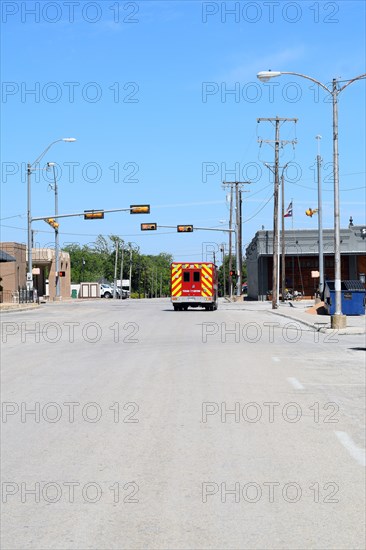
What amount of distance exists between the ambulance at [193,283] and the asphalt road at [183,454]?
30.8m

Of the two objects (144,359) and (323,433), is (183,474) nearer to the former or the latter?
(323,433)

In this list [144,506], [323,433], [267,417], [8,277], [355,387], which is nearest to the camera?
[144,506]

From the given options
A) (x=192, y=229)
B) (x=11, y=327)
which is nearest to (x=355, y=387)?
(x=11, y=327)

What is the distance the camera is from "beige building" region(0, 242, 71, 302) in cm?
7706

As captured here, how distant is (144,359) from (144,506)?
11.7m

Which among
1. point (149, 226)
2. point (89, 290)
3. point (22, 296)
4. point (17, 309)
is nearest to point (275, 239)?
point (149, 226)

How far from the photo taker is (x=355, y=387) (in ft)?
44.5

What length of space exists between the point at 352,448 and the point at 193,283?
40.5 metres

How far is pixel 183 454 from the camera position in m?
8.44

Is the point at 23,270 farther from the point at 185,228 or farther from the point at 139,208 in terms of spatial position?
the point at 139,208

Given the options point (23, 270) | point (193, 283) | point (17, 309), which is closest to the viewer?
point (193, 283)

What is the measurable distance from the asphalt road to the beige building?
50.3 metres

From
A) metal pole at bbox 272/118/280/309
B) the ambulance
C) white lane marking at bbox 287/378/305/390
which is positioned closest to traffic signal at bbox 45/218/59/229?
the ambulance

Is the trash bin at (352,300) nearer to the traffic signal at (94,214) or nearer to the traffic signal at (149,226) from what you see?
the traffic signal at (94,214)
